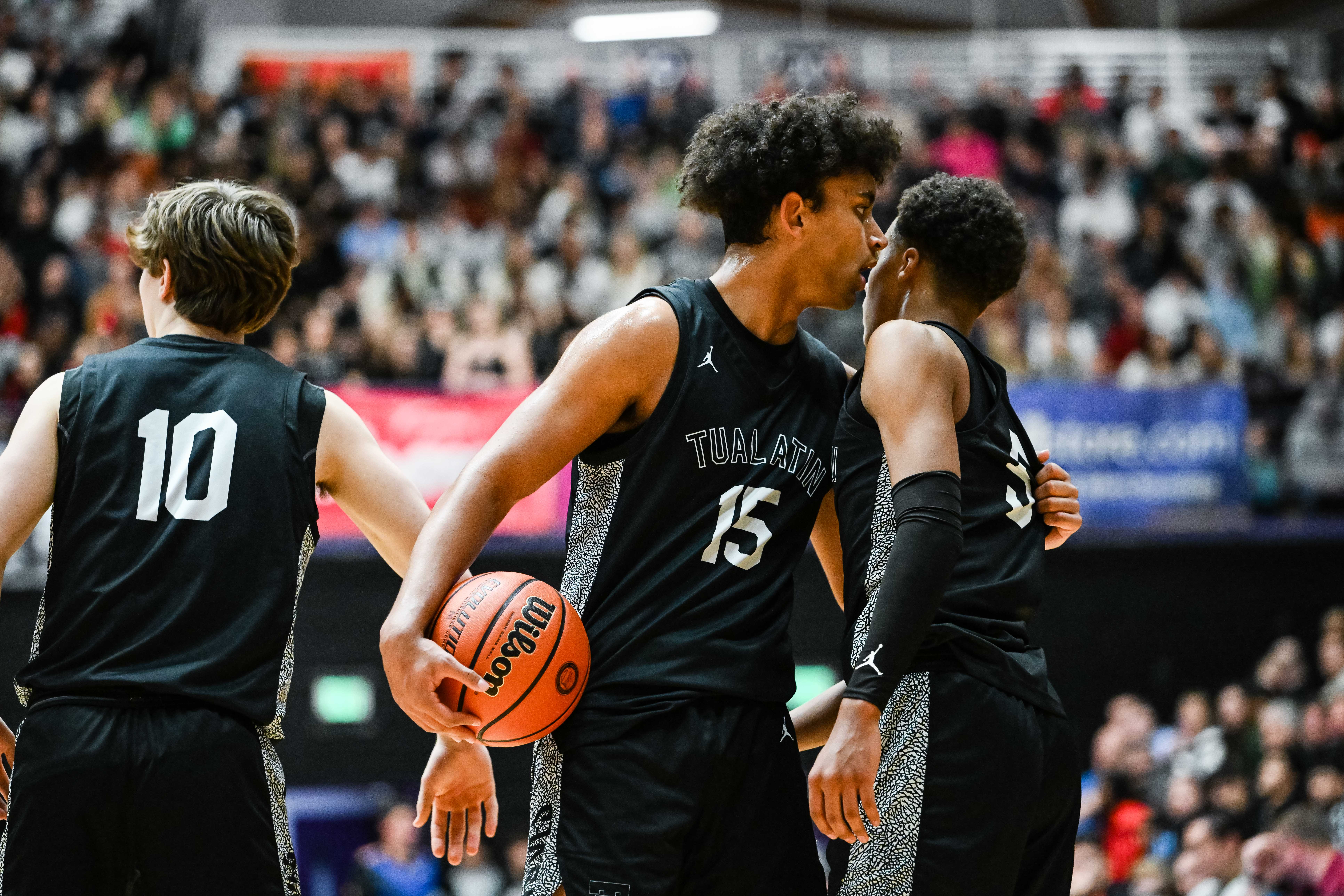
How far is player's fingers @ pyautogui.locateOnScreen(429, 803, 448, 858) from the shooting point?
3.22 metres

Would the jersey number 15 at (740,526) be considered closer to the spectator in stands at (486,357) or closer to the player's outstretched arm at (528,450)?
the player's outstretched arm at (528,450)

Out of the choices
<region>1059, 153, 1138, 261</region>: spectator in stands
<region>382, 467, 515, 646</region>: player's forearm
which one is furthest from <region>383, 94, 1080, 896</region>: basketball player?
<region>1059, 153, 1138, 261</region>: spectator in stands

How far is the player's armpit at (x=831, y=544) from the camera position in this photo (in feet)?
10.9

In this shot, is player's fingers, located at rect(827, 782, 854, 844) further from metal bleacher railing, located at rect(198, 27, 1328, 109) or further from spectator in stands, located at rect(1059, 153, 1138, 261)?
metal bleacher railing, located at rect(198, 27, 1328, 109)

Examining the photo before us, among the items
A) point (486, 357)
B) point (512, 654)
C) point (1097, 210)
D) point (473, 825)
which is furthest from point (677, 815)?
point (1097, 210)

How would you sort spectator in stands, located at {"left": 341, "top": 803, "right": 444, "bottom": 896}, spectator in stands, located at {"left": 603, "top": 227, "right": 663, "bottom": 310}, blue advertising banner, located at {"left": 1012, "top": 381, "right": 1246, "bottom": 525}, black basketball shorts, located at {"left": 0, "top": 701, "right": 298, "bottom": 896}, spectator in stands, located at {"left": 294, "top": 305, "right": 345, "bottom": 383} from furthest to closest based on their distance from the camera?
1. spectator in stands, located at {"left": 603, "top": 227, "right": 663, "bottom": 310}
2. blue advertising banner, located at {"left": 1012, "top": 381, "right": 1246, "bottom": 525}
3. spectator in stands, located at {"left": 294, "top": 305, "right": 345, "bottom": 383}
4. spectator in stands, located at {"left": 341, "top": 803, "right": 444, "bottom": 896}
5. black basketball shorts, located at {"left": 0, "top": 701, "right": 298, "bottom": 896}

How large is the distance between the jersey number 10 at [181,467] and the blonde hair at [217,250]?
29cm

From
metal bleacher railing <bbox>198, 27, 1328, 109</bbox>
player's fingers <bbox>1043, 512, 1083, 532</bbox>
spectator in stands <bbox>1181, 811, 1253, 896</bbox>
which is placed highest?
metal bleacher railing <bbox>198, 27, 1328, 109</bbox>

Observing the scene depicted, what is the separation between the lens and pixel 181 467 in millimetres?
2836

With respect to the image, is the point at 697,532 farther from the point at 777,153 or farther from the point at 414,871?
the point at 414,871

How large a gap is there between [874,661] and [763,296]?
927mm

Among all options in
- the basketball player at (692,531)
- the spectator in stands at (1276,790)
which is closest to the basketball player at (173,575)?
the basketball player at (692,531)

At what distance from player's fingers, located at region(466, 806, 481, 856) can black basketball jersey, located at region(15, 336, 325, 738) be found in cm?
56

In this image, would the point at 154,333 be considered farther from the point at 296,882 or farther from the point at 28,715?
the point at 296,882
